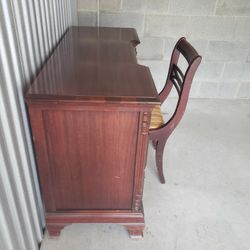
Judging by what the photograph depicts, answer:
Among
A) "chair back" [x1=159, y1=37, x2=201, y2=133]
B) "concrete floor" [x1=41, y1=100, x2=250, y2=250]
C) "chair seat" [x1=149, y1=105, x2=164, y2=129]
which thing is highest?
"chair back" [x1=159, y1=37, x2=201, y2=133]

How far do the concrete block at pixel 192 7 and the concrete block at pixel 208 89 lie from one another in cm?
74

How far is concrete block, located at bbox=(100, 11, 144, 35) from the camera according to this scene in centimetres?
224

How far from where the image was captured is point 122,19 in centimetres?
226

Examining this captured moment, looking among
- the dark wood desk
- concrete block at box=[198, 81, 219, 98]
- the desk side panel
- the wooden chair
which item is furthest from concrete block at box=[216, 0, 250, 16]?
the desk side panel

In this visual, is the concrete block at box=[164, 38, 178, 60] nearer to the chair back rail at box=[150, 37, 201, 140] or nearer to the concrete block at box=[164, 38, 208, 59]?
the concrete block at box=[164, 38, 208, 59]

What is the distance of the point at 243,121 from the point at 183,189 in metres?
1.22

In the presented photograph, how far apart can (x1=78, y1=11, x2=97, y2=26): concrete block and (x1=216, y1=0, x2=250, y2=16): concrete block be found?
1175 mm

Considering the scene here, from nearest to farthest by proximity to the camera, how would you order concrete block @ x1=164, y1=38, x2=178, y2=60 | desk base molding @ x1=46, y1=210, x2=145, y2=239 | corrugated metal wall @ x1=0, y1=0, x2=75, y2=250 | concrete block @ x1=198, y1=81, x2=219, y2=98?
corrugated metal wall @ x1=0, y1=0, x2=75, y2=250
desk base molding @ x1=46, y1=210, x2=145, y2=239
concrete block @ x1=164, y1=38, x2=178, y2=60
concrete block @ x1=198, y1=81, x2=219, y2=98

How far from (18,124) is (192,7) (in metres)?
2.04

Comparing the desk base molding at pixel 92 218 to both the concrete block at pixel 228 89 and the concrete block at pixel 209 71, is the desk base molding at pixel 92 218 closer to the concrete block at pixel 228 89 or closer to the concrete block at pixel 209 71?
the concrete block at pixel 209 71

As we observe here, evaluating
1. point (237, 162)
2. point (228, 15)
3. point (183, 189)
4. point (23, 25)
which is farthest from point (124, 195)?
point (228, 15)

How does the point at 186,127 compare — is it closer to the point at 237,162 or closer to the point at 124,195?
the point at 237,162

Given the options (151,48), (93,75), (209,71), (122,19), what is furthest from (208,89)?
(93,75)

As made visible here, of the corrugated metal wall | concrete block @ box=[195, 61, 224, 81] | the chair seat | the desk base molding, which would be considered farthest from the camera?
concrete block @ box=[195, 61, 224, 81]
